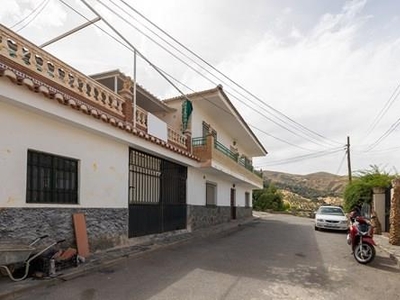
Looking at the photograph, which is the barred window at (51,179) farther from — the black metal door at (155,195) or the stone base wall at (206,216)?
the stone base wall at (206,216)

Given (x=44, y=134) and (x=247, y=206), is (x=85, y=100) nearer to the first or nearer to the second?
(x=44, y=134)

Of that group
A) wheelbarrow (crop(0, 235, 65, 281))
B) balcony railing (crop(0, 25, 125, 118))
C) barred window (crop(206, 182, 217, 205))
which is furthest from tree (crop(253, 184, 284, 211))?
wheelbarrow (crop(0, 235, 65, 281))

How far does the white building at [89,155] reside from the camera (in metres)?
7.02

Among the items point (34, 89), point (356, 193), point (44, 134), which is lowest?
point (356, 193)

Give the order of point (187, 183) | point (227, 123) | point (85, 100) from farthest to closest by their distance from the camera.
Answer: point (227, 123) → point (187, 183) → point (85, 100)

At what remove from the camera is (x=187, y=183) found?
53.6 feet

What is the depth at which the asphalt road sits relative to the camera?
6035 mm

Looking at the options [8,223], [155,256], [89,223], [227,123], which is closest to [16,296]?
[8,223]

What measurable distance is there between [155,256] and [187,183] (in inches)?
270

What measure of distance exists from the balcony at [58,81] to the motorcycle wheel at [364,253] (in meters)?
7.39

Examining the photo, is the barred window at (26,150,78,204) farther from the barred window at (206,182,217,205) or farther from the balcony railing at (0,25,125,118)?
the barred window at (206,182,217,205)

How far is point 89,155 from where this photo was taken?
943 centimetres

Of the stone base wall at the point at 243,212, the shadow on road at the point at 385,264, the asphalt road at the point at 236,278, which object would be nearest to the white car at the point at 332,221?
the asphalt road at the point at 236,278

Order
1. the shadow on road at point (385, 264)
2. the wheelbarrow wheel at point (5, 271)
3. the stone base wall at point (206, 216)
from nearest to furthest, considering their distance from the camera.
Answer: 1. the wheelbarrow wheel at point (5, 271)
2. the shadow on road at point (385, 264)
3. the stone base wall at point (206, 216)
